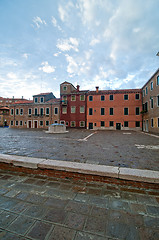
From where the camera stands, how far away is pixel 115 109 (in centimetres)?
2702

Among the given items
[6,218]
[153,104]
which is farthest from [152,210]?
[153,104]

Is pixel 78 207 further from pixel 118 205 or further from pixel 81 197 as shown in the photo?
pixel 118 205

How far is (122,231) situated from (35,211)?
1361mm

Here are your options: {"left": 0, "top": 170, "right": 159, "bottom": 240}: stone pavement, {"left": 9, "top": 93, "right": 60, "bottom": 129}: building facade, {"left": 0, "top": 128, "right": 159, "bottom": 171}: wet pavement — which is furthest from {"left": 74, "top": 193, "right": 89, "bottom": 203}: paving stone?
{"left": 9, "top": 93, "right": 60, "bottom": 129}: building facade

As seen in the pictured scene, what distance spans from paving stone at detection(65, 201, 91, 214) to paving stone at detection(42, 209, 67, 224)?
0.45 ft

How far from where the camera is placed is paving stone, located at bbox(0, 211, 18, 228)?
1659mm

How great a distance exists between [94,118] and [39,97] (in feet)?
57.2

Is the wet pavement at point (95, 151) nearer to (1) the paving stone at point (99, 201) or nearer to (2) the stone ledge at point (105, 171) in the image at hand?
(2) the stone ledge at point (105, 171)

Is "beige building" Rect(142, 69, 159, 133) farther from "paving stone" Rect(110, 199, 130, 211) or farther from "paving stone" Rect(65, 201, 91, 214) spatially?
"paving stone" Rect(65, 201, 91, 214)

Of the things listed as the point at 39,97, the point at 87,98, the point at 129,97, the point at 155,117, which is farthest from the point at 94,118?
the point at 39,97

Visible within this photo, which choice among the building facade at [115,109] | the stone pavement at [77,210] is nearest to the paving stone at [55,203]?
the stone pavement at [77,210]

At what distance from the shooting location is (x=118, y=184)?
271cm

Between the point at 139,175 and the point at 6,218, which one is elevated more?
the point at 139,175

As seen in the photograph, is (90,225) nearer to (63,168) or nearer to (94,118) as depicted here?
(63,168)
